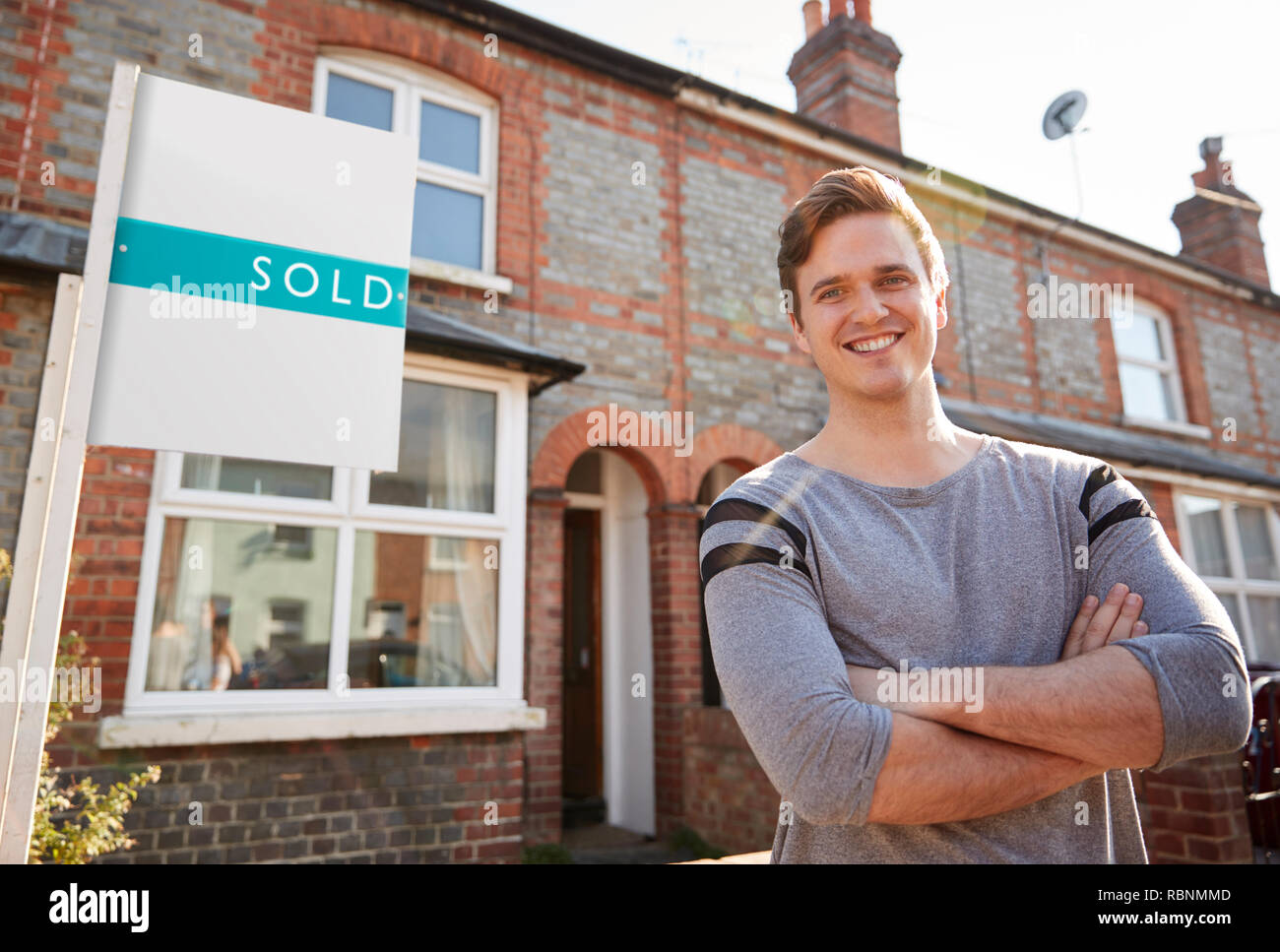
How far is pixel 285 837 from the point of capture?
4461mm

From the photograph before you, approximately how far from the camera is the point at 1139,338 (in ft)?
34.3

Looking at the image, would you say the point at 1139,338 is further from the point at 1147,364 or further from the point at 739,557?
the point at 739,557

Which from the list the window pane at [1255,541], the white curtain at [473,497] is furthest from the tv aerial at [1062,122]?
the white curtain at [473,497]

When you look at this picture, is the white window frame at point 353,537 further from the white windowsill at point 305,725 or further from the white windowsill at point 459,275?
the white windowsill at point 459,275

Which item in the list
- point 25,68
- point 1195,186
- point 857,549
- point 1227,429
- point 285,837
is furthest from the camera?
point 1195,186

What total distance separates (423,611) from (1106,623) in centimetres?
462

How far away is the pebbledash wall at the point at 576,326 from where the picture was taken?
172 inches

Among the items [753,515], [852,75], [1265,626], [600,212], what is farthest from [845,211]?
[1265,626]

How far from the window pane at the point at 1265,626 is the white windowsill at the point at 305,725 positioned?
904 cm

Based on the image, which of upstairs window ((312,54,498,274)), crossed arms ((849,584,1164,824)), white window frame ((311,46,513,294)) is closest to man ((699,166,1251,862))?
crossed arms ((849,584,1164,824))

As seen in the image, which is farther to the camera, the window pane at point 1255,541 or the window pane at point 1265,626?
the window pane at point 1255,541
